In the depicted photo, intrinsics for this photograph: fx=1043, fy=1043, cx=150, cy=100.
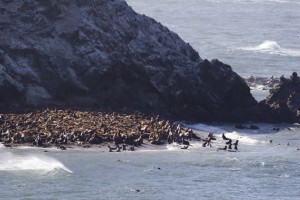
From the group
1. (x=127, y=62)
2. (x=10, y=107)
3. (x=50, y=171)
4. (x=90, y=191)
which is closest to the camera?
(x=90, y=191)

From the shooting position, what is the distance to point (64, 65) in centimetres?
7325

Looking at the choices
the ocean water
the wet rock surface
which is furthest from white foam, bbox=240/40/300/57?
the ocean water

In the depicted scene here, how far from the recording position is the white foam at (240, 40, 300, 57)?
118 metres

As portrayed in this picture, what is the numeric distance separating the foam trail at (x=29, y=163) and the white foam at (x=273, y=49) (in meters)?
61.8

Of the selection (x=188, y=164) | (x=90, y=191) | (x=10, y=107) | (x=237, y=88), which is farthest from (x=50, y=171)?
(x=237, y=88)

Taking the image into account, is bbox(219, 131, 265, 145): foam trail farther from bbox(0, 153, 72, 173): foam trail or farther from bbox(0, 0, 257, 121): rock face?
bbox(0, 153, 72, 173): foam trail

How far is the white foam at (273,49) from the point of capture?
11825cm

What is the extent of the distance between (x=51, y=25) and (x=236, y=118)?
49.2 ft

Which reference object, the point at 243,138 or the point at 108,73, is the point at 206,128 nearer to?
the point at 243,138

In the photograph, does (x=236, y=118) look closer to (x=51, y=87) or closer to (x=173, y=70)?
(x=173, y=70)

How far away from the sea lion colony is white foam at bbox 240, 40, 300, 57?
50.0 m

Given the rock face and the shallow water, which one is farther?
the rock face

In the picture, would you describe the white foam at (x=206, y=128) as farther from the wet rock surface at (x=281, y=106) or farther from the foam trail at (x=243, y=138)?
the wet rock surface at (x=281, y=106)

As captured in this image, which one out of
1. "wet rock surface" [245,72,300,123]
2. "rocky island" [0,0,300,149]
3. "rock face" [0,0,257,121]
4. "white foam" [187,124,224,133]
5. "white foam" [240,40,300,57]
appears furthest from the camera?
"white foam" [240,40,300,57]
